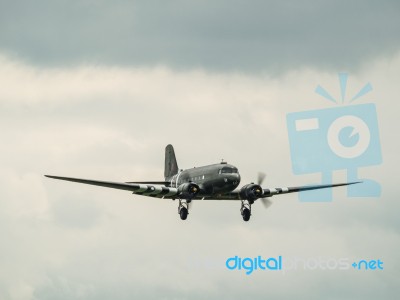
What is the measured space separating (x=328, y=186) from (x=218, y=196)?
12571 mm

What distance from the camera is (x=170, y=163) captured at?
324 ft

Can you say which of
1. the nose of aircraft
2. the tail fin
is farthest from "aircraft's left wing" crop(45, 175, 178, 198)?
the tail fin

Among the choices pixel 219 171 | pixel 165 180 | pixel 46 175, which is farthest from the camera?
pixel 165 180

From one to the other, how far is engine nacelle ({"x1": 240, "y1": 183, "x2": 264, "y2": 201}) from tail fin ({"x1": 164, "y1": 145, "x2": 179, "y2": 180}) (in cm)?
1143

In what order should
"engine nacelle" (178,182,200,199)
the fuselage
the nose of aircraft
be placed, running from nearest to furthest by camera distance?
the nose of aircraft
the fuselage
"engine nacelle" (178,182,200,199)

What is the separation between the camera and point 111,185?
84375mm

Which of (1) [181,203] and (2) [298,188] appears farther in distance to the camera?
(2) [298,188]

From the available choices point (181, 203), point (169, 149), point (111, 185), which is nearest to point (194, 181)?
point (181, 203)

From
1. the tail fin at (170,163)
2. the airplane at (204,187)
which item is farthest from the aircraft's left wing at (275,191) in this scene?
the tail fin at (170,163)

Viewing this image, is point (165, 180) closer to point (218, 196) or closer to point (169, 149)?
point (169, 149)

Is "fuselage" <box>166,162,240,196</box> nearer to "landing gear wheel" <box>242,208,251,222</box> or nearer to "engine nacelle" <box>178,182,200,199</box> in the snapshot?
"engine nacelle" <box>178,182,200,199</box>

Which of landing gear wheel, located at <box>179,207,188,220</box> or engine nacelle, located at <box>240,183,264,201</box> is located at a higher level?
engine nacelle, located at <box>240,183,264,201</box>

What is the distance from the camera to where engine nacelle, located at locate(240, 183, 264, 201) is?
87.5 meters

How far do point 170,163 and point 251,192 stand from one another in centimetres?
1374
